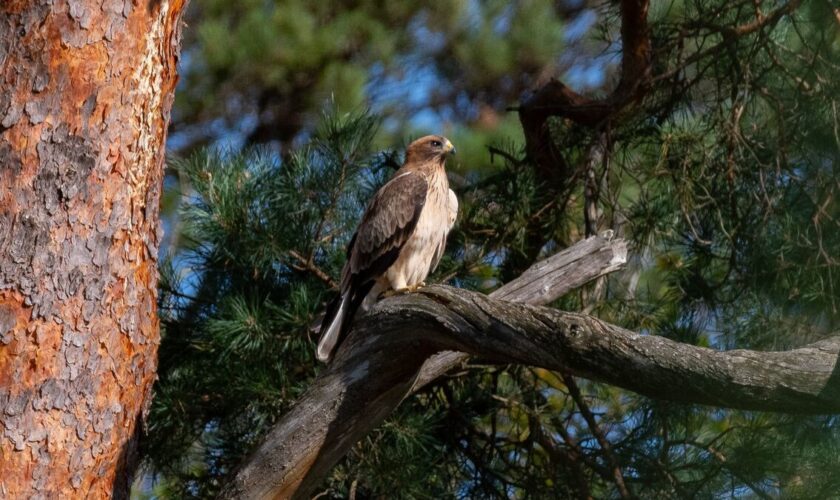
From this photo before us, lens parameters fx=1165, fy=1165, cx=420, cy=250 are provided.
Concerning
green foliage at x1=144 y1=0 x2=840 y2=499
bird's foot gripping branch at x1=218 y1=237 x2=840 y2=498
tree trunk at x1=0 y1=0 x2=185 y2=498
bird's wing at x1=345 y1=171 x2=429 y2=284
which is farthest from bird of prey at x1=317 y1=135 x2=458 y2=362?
tree trunk at x1=0 y1=0 x2=185 y2=498

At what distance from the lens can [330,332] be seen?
389 cm

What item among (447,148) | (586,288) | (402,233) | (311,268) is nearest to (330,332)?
(311,268)

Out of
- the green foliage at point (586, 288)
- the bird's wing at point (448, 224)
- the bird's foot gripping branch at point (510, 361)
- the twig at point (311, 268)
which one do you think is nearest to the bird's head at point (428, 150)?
the green foliage at point (586, 288)

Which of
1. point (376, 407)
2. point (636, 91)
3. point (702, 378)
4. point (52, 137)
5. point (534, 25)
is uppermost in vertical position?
point (534, 25)

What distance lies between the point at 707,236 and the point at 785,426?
2.97 feet

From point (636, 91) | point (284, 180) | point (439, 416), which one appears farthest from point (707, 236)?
point (284, 180)

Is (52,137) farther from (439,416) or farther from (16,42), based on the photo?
(439,416)

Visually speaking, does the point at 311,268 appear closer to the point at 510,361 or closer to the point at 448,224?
the point at 448,224

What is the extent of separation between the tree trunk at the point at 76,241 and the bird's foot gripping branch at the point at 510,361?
0.44 metres

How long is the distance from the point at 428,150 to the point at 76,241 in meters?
2.06

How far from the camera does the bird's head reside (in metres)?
4.87

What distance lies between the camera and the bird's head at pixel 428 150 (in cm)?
487

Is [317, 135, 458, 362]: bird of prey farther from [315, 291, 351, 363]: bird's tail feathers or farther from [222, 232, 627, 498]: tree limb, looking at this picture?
[222, 232, 627, 498]: tree limb

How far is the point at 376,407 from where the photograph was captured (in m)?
3.28
